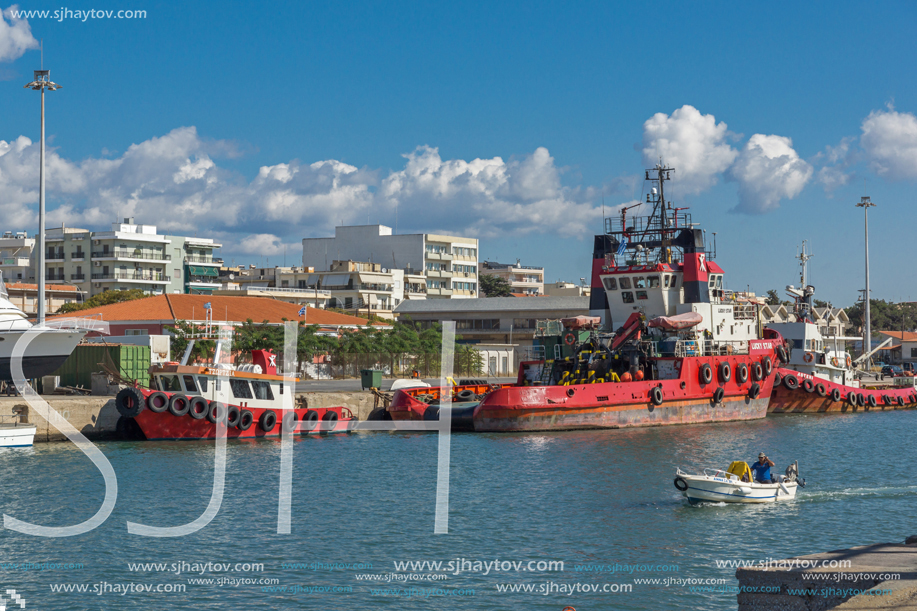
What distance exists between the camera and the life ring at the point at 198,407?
31.7 meters

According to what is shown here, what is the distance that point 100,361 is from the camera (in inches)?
1475

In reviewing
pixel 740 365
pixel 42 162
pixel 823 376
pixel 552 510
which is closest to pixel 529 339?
pixel 823 376

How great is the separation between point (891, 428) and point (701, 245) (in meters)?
11.5

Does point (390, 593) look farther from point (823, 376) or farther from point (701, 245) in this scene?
point (823, 376)

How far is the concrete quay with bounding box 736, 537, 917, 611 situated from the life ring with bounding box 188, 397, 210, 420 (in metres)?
25.7

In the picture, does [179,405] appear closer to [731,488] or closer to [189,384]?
[189,384]

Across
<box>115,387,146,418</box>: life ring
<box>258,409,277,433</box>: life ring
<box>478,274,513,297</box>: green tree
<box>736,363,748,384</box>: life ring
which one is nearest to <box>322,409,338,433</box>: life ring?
<box>258,409,277,433</box>: life ring

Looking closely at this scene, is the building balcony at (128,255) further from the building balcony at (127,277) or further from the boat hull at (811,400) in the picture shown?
the boat hull at (811,400)

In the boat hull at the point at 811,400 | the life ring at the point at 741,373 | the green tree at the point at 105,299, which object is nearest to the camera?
the life ring at the point at 741,373

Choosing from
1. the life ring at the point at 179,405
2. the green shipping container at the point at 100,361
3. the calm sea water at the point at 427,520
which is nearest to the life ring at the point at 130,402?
the life ring at the point at 179,405

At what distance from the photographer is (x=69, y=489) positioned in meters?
22.7

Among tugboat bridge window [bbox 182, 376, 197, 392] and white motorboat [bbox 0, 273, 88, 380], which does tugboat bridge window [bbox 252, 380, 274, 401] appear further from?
white motorboat [bbox 0, 273, 88, 380]

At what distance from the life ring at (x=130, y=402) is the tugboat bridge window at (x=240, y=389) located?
318cm

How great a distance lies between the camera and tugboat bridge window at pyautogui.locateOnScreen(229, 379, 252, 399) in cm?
3275
